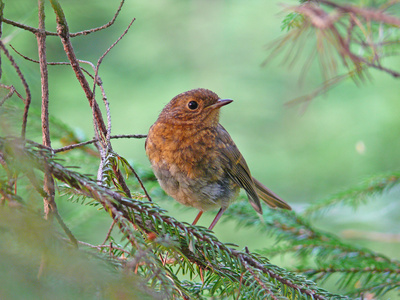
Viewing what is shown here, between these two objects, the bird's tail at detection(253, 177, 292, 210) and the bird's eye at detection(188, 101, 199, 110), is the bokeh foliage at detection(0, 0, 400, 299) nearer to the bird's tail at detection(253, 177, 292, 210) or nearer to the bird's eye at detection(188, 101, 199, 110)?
the bird's tail at detection(253, 177, 292, 210)

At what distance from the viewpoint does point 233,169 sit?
3016 mm

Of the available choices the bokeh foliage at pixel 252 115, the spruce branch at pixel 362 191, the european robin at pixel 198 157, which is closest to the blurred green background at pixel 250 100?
the bokeh foliage at pixel 252 115

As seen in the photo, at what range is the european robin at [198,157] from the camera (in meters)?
2.67

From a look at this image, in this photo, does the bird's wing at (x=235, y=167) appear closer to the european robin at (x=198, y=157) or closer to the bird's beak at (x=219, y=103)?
the european robin at (x=198, y=157)

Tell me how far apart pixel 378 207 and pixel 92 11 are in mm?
5826

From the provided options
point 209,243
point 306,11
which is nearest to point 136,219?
point 209,243

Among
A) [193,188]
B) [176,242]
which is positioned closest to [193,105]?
[193,188]

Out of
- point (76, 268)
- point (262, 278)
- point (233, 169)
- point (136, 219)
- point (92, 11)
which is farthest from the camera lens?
point (233, 169)

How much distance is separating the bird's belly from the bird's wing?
0.41ft

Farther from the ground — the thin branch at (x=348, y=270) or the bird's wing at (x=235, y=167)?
the bird's wing at (x=235, y=167)

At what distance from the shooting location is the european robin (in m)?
2.67

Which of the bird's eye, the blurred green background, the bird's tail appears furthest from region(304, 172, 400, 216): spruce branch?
the blurred green background

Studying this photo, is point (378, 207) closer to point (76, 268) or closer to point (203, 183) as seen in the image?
point (203, 183)

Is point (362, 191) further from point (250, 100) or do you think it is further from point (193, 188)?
point (250, 100)
